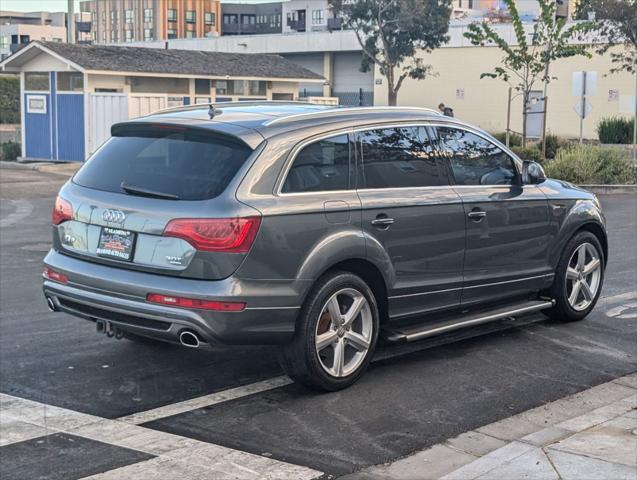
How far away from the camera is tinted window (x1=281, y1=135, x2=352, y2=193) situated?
250 inches

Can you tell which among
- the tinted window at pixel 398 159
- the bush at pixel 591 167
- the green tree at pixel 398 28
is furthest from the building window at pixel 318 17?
the tinted window at pixel 398 159

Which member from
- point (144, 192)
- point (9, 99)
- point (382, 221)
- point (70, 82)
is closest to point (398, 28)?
point (9, 99)

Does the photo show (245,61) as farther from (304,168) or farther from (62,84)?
(304,168)

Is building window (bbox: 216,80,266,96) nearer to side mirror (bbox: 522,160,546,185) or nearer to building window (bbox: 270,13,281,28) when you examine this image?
side mirror (bbox: 522,160,546,185)

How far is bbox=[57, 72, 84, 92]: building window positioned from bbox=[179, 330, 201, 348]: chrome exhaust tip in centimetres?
2459

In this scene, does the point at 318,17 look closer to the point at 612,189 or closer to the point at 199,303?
the point at 612,189

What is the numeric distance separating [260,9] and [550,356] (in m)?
128

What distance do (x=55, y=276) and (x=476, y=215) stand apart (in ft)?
10.1

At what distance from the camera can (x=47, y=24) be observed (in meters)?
123

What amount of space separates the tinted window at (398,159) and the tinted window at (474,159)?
0.21m

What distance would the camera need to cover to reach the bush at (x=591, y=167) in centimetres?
2386

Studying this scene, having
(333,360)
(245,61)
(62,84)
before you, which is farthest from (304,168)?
(245,61)

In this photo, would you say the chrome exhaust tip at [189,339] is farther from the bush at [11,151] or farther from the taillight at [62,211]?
the bush at [11,151]

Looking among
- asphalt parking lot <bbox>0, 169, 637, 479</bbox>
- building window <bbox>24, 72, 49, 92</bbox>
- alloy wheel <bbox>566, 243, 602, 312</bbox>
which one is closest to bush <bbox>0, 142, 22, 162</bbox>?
building window <bbox>24, 72, 49, 92</bbox>
